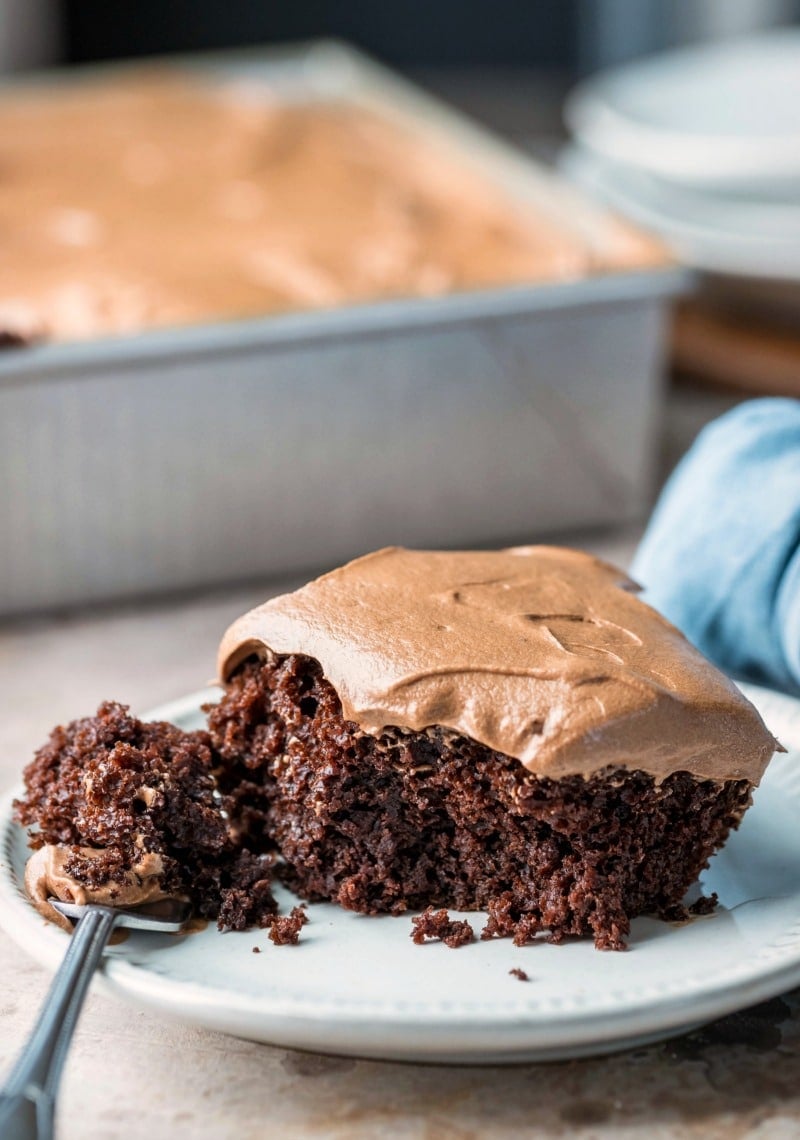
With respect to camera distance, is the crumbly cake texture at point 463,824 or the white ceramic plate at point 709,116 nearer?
the crumbly cake texture at point 463,824

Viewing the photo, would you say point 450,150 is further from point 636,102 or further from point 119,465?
point 119,465

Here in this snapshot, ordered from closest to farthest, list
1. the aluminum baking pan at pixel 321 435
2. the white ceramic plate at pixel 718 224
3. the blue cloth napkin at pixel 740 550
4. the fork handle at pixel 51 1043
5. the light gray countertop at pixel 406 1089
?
the fork handle at pixel 51 1043 < the light gray countertop at pixel 406 1089 < the blue cloth napkin at pixel 740 550 < the aluminum baking pan at pixel 321 435 < the white ceramic plate at pixel 718 224

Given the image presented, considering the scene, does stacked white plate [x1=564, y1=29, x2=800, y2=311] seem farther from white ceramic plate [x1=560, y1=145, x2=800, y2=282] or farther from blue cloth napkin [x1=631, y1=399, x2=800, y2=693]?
blue cloth napkin [x1=631, y1=399, x2=800, y2=693]

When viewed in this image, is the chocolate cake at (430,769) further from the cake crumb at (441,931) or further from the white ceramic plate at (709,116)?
the white ceramic plate at (709,116)

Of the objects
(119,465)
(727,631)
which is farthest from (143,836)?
(119,465)

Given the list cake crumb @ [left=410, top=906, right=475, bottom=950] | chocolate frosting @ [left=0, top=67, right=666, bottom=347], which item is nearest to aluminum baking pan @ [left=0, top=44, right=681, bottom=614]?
chocolate frosting @ [left=0, top=67, right=666, bottom=347]

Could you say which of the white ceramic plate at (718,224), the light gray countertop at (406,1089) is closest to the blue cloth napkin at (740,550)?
the light gray countertop at (406,1089)
